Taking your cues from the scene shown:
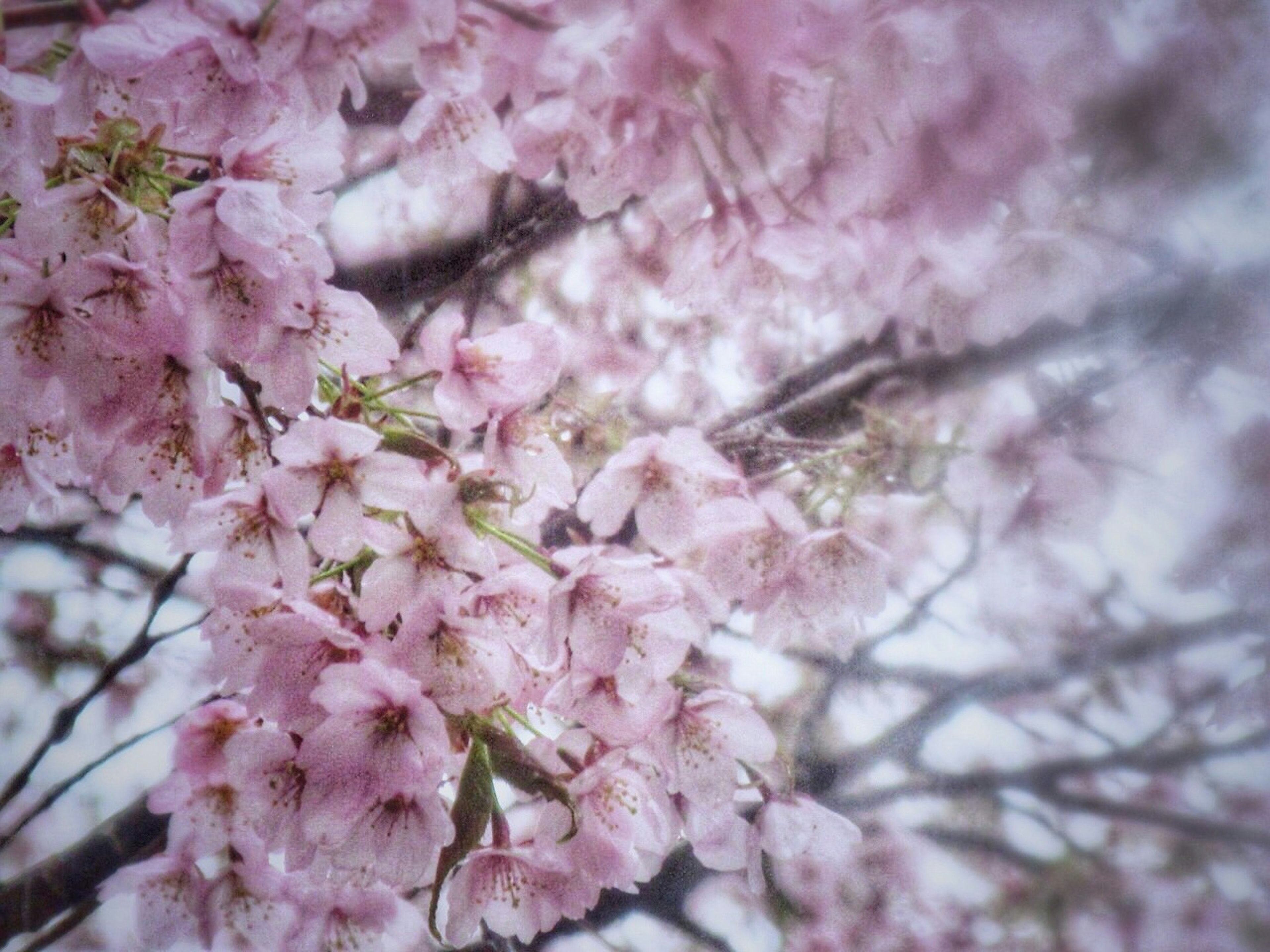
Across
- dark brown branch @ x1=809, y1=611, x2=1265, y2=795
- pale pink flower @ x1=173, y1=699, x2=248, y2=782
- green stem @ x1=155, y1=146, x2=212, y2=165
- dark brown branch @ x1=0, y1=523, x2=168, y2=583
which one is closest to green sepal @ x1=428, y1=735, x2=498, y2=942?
pale pink flower @ x1=173, y1=699, x2=248, y2=782

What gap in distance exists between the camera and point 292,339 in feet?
2.20

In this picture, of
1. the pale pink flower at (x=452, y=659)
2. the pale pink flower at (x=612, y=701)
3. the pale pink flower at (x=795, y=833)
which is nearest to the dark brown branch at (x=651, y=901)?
the pale pink flower at (x=795, y=833)

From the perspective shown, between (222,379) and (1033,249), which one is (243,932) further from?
Result: (1033,249)

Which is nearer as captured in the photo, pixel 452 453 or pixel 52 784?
pixel 452 453

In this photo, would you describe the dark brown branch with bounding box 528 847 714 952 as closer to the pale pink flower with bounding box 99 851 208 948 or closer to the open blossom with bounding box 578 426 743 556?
the pale pink flower with bounding box 99 851 208 948

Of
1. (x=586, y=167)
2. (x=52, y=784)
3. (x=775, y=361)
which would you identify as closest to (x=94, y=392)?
(x=586, y=167)

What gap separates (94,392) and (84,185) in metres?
0.16

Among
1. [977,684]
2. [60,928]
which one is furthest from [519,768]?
[60,928]

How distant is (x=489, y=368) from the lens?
2.43ft

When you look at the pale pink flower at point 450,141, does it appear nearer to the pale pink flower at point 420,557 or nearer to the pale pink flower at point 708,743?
the pale pink flower at point 420,557

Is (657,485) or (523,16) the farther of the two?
(657,485)

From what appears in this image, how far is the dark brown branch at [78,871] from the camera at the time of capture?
1.29 metres

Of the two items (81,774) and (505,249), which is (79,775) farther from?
(505,249)

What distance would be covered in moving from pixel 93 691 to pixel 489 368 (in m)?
1.06
